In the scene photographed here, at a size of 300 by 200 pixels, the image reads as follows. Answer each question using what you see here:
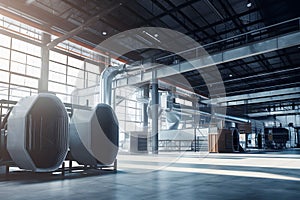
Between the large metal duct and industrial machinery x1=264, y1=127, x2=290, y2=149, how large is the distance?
23881mm

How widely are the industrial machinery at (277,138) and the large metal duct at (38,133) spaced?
2388 centimetres

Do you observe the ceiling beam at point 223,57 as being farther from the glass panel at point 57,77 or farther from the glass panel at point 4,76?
the glass panel at point 4,76

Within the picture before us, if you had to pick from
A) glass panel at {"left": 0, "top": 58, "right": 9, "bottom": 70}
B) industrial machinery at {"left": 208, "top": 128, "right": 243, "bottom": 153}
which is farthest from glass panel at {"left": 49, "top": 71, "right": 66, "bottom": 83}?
industrial machinery at {"left": 208, "top": 128, "right": 243, "bottom": 153}

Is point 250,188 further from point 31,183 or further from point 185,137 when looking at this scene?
point 185,137

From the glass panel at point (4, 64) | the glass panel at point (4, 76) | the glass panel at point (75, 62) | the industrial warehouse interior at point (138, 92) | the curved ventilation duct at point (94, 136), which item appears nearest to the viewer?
the industrial warehouse interior at point (138, 92)

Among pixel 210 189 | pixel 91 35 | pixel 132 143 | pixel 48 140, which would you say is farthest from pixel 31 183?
pixel 132 143

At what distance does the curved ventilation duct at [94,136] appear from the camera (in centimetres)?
669

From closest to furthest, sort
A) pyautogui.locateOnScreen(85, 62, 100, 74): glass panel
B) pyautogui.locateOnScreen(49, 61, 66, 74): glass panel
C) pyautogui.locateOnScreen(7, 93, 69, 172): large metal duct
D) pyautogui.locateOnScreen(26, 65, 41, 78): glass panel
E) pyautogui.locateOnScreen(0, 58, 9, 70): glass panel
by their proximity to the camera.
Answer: pyautogui.locateOnScreen(7, 93, 69, 172): large metal duct
pyautogui.locateOnScreen(0, 58, 9, 70): glass panel
pyautogui.locateOnScreen(26, 65, 41, 78): glass panel
pyautogui.locateOnScreen(49, 61, 66, 74): glass panel
pyautogui.locateOnScreen(85, 62, 100, 74): glass panel

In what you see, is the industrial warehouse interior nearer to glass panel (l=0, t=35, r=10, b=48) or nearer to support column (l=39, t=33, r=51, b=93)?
support column (l=39, t=33, r=51, b=93)

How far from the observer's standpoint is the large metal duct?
226 inches

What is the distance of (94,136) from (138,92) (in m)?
13.9

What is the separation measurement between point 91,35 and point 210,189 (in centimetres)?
1106

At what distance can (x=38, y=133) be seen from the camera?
20.9ft

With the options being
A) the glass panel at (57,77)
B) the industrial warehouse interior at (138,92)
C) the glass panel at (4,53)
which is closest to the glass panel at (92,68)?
the industrial warehouse interior at (138,92)
